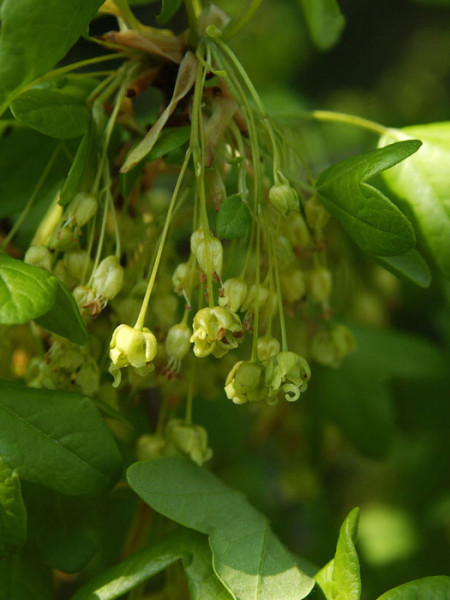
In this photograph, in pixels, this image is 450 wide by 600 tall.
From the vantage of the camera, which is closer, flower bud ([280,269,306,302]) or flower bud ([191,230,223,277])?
flower bud ([191,230,223,277])

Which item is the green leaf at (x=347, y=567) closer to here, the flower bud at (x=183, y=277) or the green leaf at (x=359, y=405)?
the flower bud at (x=183, y=277)

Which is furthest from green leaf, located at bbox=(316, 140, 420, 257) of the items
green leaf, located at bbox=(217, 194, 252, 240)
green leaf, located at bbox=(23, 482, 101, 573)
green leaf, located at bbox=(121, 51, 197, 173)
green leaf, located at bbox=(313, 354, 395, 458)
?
green leaf, located at bbox=(313, 354, 395, 458)

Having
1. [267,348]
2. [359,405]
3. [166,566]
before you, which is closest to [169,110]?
[267,348]

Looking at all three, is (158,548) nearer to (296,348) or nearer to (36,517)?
(36,517)

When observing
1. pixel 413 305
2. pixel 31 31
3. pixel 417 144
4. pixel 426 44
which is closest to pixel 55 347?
pixel 31 31

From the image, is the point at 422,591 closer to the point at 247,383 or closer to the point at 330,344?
the point at 247,383

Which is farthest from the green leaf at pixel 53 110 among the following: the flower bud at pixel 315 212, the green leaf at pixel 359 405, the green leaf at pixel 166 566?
the green leaf at pixel 359 405

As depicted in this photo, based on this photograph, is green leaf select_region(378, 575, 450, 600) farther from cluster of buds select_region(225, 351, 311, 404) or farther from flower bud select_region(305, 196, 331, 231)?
flower bud select_region(305, 196, 331, 231)
